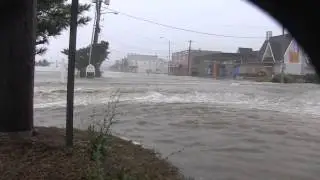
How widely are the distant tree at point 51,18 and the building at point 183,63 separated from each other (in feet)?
328

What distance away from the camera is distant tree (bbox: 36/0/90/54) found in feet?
32.1

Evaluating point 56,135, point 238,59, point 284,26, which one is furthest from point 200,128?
point 238,59

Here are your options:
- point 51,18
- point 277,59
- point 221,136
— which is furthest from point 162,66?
point 51,18

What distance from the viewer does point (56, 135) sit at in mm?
8719

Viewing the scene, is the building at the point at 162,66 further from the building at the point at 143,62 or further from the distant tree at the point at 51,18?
the distant tree at the point at 51,18

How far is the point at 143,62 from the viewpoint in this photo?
15625cm

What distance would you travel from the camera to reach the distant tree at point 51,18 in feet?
32.1

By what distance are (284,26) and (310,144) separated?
1083 cm

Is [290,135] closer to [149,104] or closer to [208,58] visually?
[149,104]

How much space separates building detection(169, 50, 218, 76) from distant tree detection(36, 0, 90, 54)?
99985mm

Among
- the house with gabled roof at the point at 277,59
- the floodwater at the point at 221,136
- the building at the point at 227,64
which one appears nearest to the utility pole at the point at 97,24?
the house with gabled roof at the point at 277,59

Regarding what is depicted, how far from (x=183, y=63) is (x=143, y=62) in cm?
3772

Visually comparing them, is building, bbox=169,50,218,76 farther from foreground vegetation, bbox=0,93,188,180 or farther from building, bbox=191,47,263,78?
foreground vegetation, bbox=0,93,188,180

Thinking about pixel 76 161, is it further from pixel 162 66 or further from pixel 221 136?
pixel 162 66
